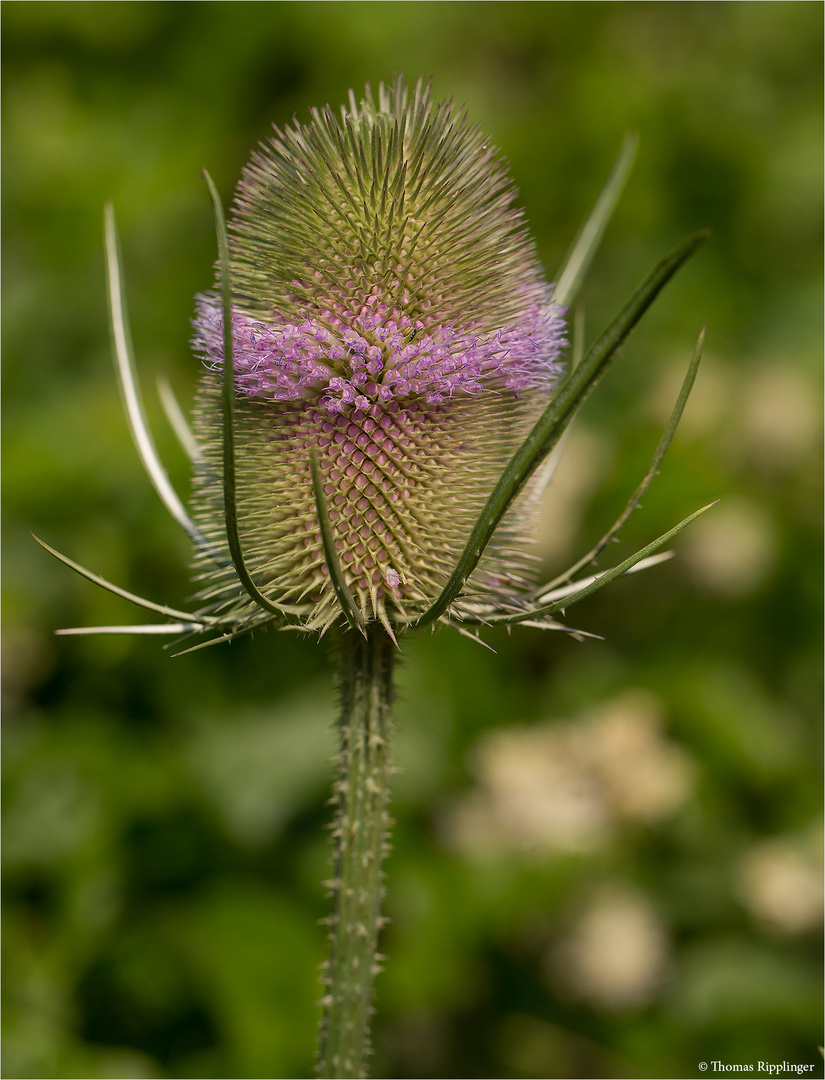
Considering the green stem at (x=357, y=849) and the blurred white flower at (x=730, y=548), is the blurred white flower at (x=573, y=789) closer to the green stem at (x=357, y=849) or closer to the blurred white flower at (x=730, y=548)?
the blurred white flower at (x=730, y=548)

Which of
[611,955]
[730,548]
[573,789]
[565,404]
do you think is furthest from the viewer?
[730,548]

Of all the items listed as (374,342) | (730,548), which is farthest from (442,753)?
(374,342)

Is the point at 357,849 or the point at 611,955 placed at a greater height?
the point at 357,849

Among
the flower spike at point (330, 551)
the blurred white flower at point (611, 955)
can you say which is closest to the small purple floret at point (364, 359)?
the flower spike at point (330, 551)

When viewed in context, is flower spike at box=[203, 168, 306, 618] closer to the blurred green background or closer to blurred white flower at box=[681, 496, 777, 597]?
the blurred green background

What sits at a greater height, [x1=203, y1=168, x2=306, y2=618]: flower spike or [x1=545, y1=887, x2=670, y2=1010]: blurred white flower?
[x1=203, y1=168, x2=306, y2=618]: flower spike

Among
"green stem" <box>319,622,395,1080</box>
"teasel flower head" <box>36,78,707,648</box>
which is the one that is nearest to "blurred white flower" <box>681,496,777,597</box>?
"teasel flower head" <box>36,78,707,648</box>

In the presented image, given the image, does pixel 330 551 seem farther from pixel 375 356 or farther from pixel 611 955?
pixel 611 955

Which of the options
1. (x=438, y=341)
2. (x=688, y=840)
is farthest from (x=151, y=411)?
(x=688, y=840)
